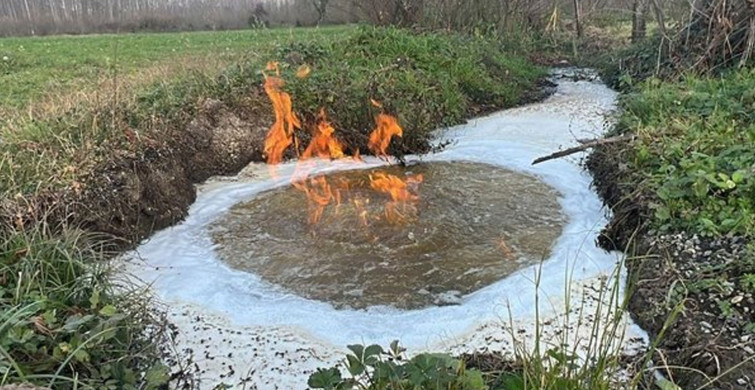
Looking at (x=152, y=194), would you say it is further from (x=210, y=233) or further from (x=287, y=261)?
(x=287, y=261)

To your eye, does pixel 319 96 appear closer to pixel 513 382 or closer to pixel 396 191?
pixel 396 191

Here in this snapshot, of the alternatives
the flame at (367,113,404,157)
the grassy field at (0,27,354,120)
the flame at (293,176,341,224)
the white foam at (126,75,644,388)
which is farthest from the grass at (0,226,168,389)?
the flame at (367,113,404,157)

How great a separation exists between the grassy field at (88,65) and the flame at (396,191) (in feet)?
8.40

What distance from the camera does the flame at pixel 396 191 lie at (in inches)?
194

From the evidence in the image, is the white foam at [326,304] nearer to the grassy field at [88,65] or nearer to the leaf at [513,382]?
the leaf at [513,382]

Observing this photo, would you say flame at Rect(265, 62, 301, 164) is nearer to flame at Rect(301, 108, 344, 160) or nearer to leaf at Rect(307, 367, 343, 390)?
flame at Rect(301, 108, 344, 160)

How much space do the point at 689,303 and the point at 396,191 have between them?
2901 millimetres

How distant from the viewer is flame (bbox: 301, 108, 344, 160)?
6531 mm

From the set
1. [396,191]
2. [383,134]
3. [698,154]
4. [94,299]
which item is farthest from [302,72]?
[94,299]

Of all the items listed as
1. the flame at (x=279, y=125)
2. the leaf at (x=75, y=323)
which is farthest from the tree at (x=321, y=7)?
the leaf at (x=75, y=323)

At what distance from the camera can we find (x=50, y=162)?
13.8 feet

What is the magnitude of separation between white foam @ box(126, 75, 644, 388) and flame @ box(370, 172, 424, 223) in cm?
100

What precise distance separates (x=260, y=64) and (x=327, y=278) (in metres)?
4.06

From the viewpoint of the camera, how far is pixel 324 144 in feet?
21.6
